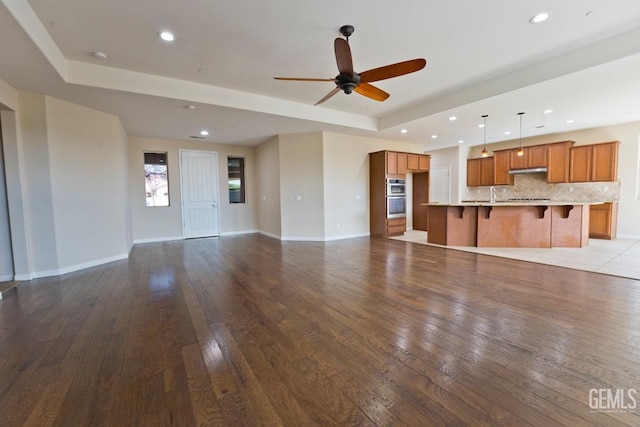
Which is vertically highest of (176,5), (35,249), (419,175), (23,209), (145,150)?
(176,5)

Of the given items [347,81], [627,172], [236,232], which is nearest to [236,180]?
[236,232]

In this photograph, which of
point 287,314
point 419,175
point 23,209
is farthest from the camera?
point 419,175

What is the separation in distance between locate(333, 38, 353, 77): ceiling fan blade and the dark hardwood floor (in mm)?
2456

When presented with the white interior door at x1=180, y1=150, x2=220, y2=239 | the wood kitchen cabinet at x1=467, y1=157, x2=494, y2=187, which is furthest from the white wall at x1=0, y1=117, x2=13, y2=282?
the wood kitchen cabinet at x1=467, y1=157, x2=494, y2=187

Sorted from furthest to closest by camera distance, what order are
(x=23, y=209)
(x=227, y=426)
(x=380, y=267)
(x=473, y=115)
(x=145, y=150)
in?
(x=145, y=150) → (x=473, y=115) → (x=380, y=267) → (x=23, y=209) → (x=227, y=426)

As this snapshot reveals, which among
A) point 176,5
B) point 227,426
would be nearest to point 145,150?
point 176,5

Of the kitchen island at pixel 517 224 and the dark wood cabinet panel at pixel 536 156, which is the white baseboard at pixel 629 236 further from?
the dark wood cabinet panel at pixel 536 156

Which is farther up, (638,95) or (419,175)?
(638,95)

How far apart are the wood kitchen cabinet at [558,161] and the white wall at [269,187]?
7188 mm

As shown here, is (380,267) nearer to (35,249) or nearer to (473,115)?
(473,115)

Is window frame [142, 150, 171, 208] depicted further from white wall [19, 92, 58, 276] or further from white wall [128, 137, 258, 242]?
white wall [19, 92, 58, 276]

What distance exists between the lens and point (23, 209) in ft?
12.5

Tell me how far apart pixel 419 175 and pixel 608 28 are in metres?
5.36

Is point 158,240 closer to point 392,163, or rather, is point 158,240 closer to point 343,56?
point 392,163
